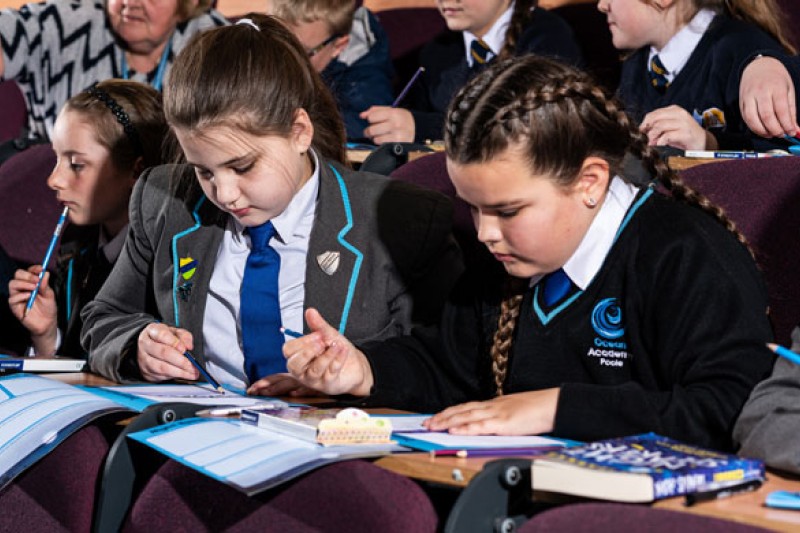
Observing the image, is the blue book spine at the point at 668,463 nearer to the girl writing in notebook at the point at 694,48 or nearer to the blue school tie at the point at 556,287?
the blue school tie at the point at 556,287

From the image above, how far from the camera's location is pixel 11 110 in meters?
3.59

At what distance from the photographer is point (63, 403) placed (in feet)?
4.89

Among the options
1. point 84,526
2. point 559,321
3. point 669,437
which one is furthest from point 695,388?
point 84,526

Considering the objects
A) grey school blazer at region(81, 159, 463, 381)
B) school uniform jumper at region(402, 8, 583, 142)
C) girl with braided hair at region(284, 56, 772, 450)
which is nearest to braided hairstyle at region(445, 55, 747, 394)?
girl with braided hair at region(284, 56, 772, 450)

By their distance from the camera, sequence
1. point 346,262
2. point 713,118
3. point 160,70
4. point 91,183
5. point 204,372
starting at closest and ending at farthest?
point 204,372, point 346,262, point 713,118, point 91,183, point 160,70

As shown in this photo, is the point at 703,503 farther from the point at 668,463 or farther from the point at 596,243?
the point at 596,243

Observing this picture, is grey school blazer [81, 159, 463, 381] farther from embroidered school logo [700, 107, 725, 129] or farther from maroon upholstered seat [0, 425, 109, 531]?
embroidered school logo [700, 107, 725, 129]

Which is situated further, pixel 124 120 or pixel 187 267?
pixel 124 120

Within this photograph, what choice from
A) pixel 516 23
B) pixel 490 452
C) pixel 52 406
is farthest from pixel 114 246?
pixel 490 452

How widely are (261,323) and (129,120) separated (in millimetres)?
809

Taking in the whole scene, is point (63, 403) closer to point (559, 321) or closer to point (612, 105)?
point (559, 321)

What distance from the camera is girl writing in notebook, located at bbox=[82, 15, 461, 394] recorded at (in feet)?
5.82

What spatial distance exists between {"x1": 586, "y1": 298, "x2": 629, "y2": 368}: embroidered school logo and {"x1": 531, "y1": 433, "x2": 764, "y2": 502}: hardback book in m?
0.37

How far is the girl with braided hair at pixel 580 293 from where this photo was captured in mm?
1317
